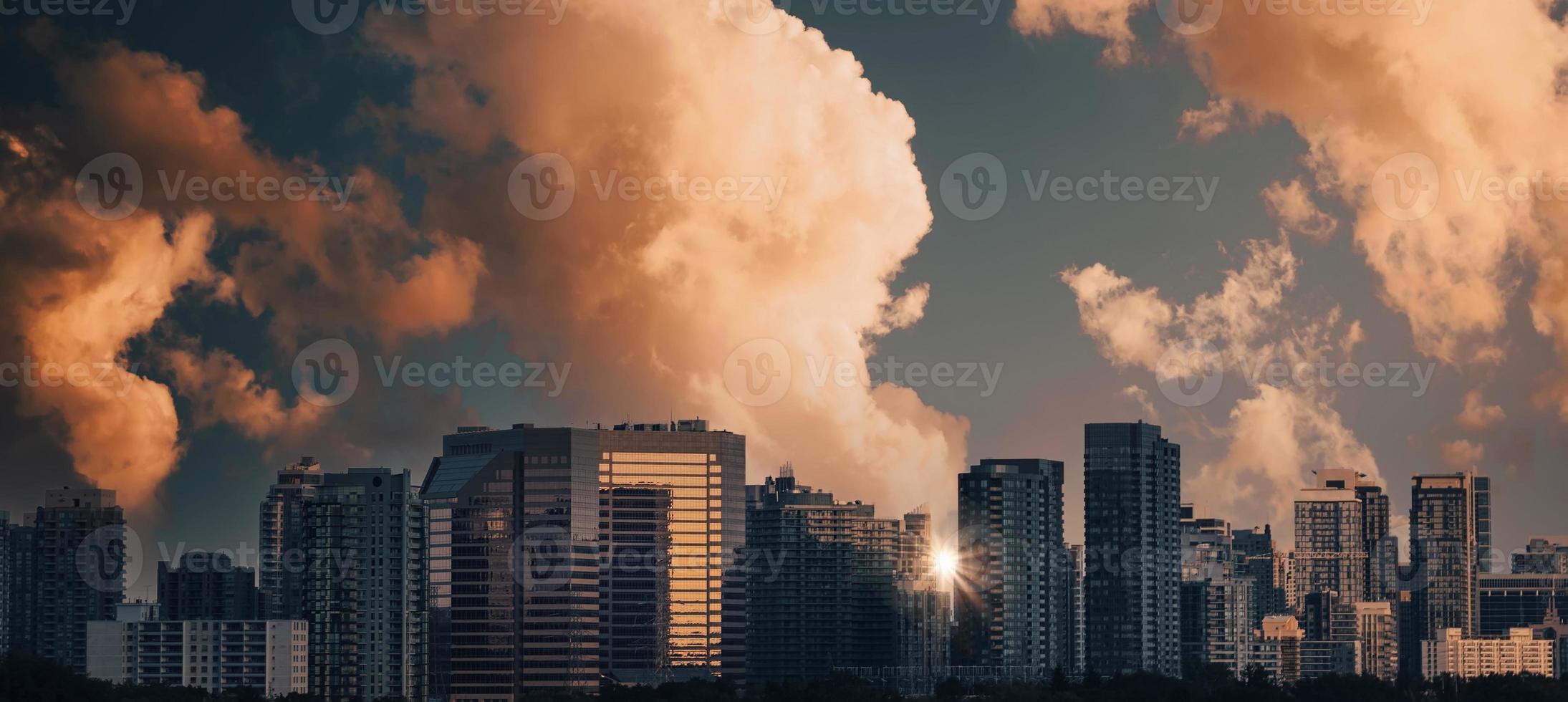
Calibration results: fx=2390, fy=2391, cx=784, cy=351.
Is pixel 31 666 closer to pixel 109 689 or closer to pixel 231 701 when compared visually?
pixel 109 689

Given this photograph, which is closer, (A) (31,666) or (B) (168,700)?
(A) (31,666)

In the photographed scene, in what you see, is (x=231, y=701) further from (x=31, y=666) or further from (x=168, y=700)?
(x=31, y=666)

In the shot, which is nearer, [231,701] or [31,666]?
[31,666]

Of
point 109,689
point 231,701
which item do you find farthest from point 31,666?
point 231,701
